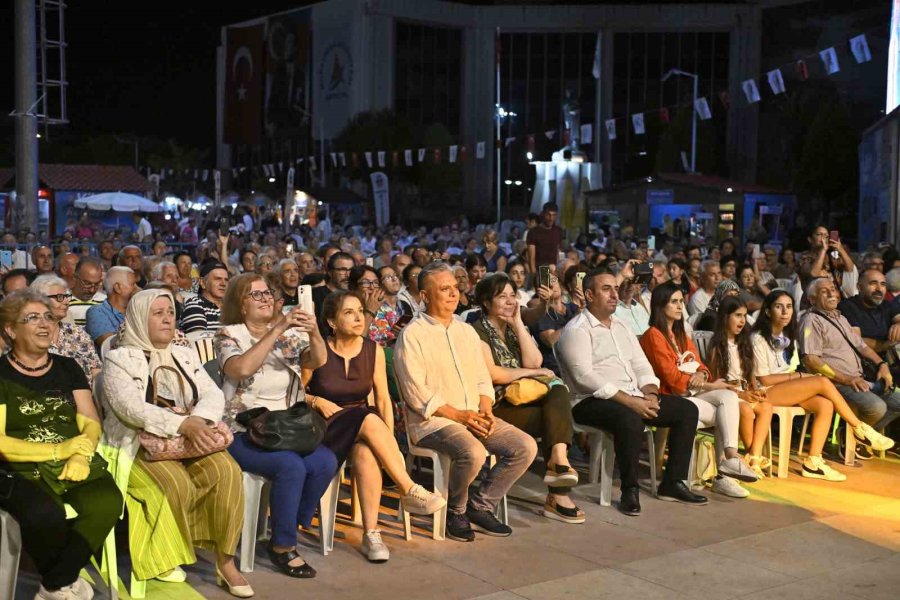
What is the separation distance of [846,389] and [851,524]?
6.44 ft

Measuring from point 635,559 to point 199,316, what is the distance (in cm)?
339

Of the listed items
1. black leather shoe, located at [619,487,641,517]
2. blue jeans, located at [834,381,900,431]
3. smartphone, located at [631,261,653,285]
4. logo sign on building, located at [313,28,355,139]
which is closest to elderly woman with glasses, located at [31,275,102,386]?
black leather shoe, located at [619,487,641,517]

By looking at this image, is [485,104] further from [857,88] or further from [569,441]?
[569,441]

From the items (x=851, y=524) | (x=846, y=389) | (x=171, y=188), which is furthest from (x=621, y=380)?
(x=171, y=188)

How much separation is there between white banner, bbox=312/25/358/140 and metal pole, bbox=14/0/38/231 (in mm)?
42115

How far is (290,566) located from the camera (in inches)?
191

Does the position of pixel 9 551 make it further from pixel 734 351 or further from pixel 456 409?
pixel 734 351

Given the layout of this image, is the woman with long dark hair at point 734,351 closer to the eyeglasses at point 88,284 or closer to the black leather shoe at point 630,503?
the black leather shoe at point 630,503

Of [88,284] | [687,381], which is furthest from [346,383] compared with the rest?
[88,284]

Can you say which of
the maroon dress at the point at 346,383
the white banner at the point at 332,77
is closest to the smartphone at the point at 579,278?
the maroon dress at the point at 346,383

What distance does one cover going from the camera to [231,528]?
468cm

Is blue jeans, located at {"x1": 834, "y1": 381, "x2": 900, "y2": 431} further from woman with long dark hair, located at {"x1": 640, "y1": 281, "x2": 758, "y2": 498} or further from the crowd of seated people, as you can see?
woman with long dark hair, located at {"x1": 640, "y1": 281, "x2": 758, "y2": 498}

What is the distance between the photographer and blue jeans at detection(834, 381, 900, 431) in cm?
764

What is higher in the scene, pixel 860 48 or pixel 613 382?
pixel 860 48
